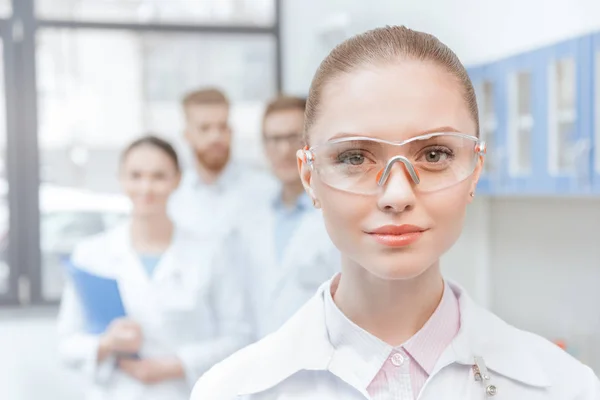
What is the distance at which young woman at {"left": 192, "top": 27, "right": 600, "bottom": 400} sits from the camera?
0.45m

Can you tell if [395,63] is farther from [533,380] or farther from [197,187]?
[197,187]

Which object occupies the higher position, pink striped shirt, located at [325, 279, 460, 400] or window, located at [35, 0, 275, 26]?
window, located at [35, 0, 275, 26]

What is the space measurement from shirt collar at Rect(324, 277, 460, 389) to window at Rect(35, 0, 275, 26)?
7.16 ft

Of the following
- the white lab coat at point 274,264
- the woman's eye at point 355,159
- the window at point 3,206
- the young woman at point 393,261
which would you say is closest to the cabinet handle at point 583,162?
the white lab coat at point 274,264

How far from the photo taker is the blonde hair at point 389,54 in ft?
1.50

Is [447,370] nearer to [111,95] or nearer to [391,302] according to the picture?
[391,302]

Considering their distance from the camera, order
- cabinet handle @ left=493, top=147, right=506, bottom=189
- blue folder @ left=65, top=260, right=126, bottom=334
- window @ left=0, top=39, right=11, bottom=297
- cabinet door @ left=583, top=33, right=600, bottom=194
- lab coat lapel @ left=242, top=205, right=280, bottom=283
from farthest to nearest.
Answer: window @ left=0, top=39, right=11, bottom=297 → cabinet handle @ left=493, top=147, right=506, bottom=189 → lab coat lapel @ left=242, top=205, right=280, bottom=283 → blue folder @ left=65, top=260, right=126, bottom=334 → cabinet door @ left=583, top=33, right=600, bottom=194

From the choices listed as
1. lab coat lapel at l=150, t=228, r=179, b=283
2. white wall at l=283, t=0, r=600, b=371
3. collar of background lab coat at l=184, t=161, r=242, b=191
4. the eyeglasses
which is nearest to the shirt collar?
the eyeglasses

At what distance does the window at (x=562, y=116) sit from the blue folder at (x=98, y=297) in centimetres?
89

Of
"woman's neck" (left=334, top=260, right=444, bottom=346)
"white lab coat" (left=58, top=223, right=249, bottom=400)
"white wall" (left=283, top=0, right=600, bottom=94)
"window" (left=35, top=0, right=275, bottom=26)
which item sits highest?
"window" (left=35, top=0, right=275, bottom=26)

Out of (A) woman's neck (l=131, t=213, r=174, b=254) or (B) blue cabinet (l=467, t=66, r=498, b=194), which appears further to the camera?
(B) blue cabinet (l=467, t=66, r=498, b=194)

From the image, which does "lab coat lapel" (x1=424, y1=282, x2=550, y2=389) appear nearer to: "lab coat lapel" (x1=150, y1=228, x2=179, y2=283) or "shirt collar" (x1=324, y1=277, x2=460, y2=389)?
"shirt collar" (x1=324, y1=277, x2=460, y2=389)

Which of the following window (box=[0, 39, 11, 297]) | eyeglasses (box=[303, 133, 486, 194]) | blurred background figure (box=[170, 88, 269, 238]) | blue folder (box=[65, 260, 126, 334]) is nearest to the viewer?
eyeglasses (box=[303, 133, 486, 194])

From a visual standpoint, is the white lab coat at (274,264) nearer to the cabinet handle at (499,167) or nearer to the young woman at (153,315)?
the young woman at (153,315)
